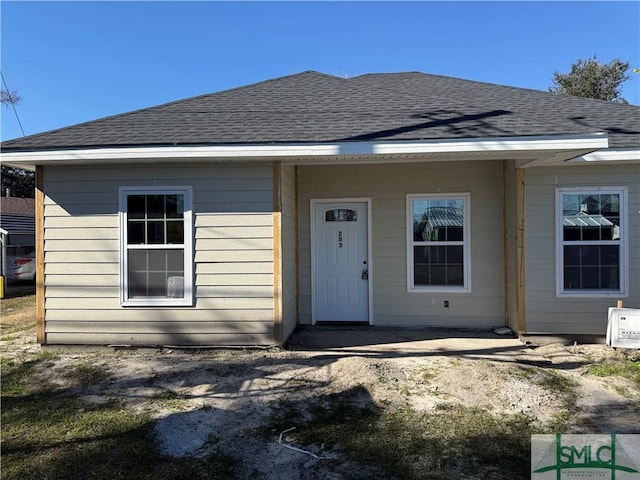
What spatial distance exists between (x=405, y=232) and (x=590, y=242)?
8.42 feet

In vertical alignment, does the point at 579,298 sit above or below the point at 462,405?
above

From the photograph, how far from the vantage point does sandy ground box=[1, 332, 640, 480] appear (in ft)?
11.6

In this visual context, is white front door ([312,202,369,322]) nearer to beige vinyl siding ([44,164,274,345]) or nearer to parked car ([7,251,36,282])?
beige vinyl siding ([44,164,274,345])

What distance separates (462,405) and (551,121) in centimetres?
376

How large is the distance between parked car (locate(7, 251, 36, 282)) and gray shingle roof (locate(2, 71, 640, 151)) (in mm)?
10352

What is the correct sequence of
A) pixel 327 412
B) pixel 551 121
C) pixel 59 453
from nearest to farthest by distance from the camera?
pixel 59 453 < pixel 327 412 < pixel 551 121

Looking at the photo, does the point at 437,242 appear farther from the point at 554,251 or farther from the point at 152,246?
the point at 152,246

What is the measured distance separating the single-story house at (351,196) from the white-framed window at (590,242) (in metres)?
0.02

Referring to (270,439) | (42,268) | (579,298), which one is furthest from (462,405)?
(42,268)

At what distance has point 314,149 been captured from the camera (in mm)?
5445

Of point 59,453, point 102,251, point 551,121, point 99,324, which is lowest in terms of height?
point 59,453

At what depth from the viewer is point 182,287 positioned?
6.01m

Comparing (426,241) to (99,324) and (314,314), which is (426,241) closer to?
(314,314)

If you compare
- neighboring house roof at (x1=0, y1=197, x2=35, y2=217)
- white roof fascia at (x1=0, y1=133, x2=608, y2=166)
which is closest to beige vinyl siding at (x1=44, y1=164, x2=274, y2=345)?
white roof fascia at (x1=0, y1=133, x2=608, y2=166)
